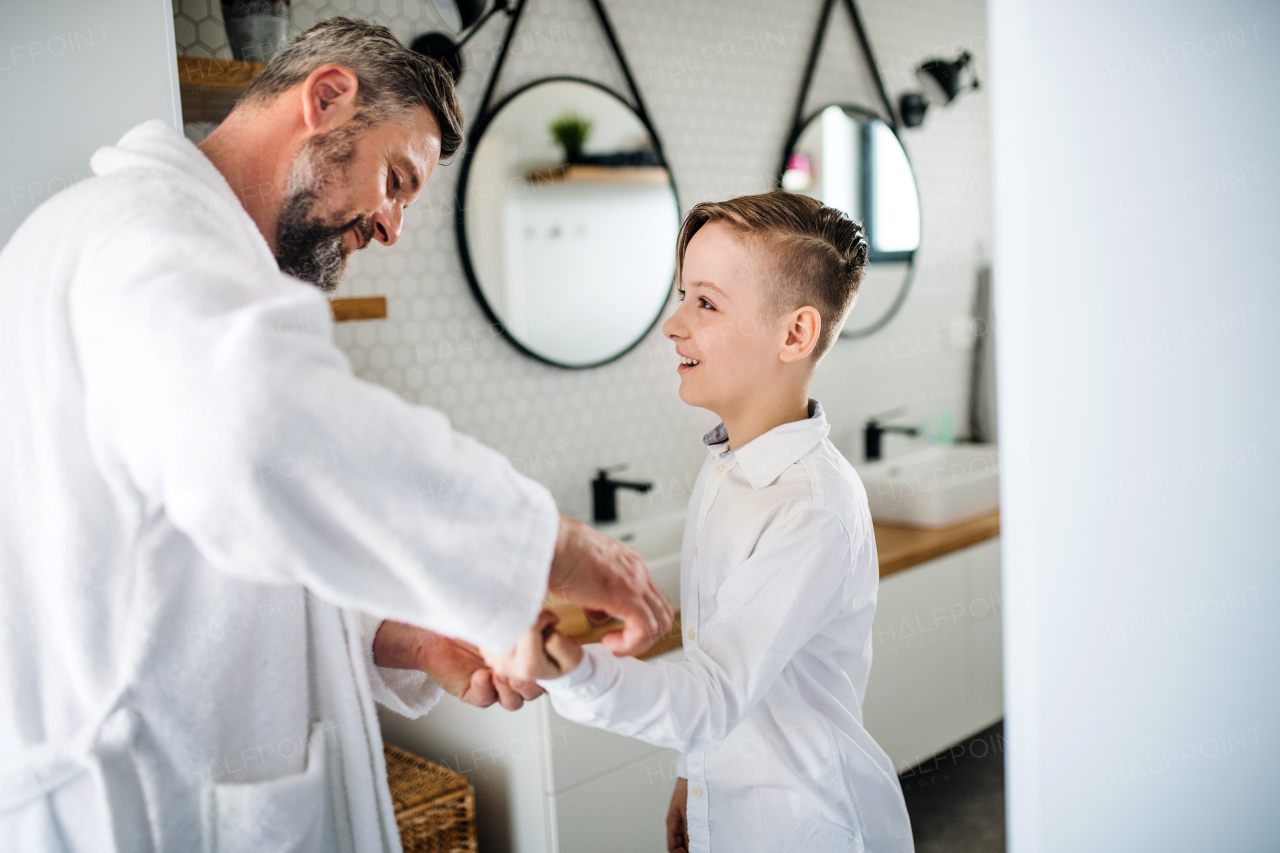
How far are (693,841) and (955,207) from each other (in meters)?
2.66

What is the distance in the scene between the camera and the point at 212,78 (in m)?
1.33

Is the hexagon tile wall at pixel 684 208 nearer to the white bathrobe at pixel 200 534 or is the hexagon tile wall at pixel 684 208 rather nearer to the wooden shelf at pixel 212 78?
the wooden shelf at pixel 212 78

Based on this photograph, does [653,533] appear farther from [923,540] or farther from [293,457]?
[293,457]

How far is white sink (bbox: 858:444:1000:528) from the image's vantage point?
2410mm

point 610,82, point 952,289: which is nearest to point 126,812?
point 610,82

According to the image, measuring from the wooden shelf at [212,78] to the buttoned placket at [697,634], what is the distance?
3.00 feet

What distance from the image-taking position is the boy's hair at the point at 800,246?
3.50 ft

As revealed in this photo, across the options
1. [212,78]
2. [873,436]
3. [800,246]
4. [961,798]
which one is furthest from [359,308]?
[961,798]

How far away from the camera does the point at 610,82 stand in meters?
2.12

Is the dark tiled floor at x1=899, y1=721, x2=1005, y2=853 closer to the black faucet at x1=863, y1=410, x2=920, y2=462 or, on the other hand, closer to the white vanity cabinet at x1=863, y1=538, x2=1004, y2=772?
the white vanity cabinet at x1=863, y1=538, x2=1004, y2=772

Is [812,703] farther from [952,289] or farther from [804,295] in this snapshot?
[952,289]

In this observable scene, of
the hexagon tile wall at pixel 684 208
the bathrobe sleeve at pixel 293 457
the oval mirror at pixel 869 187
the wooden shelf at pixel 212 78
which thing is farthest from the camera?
the oval mirror at pixel 869 187

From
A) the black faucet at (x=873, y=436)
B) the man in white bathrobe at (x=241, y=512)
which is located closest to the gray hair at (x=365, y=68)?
the man in white bathrobe at (x=241, y=512)

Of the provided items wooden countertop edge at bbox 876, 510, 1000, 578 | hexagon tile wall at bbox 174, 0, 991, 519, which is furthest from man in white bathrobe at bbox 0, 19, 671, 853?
wooden countertop edge at bbox 876, 510, 1000, 578
